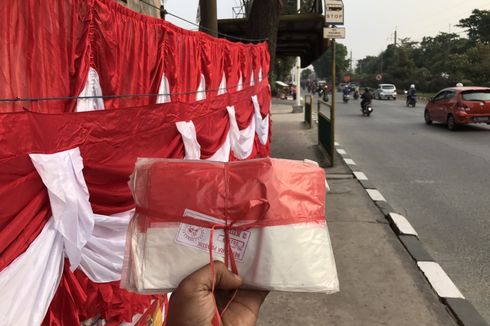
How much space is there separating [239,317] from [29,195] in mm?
969

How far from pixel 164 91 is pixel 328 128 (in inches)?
280

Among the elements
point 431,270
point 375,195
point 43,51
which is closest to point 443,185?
point 375,195

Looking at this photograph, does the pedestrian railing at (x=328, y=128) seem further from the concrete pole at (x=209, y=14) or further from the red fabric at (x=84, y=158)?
the red fabric at (x=84, y=158)

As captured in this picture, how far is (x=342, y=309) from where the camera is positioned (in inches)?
152

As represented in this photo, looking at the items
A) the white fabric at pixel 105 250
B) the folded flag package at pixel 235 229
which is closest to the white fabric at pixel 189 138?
the white fabric at pixel 105 250

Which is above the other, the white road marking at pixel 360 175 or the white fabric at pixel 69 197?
the white fabric at pixel 69 197

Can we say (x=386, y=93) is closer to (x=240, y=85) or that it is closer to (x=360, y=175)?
(x=360, y=175)

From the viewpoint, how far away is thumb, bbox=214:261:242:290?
1.44 metres

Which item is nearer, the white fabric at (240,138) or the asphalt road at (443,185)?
the asphalt road at (443,185)

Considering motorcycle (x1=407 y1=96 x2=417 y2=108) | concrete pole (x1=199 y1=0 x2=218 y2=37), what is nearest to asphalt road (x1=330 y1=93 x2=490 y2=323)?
concrete pole (x1=199 y1=0 x2=218 y2=37)

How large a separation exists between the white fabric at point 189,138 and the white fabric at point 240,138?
1.79 m

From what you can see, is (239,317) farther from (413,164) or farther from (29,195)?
(413,164)

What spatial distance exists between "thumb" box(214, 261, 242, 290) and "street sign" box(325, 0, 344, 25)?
8227 mm

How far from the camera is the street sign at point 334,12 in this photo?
352 inches
